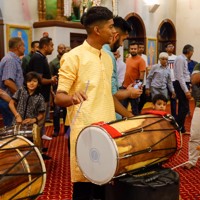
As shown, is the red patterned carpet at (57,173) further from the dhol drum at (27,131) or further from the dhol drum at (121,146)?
the dhol drum at (121,146)

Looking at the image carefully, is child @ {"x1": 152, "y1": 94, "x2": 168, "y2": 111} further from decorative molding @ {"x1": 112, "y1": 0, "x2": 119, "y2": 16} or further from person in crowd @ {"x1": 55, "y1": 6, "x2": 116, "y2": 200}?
decorative molding @ {"x1": 112, "y1": 0, "x2": 119, "y2": 16}

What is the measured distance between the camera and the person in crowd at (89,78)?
2381 mm

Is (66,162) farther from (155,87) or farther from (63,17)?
(63,17)

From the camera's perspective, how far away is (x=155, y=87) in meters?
6.31

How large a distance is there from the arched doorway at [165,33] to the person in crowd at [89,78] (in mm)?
10014

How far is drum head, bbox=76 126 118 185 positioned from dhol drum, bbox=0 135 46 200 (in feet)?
1.03

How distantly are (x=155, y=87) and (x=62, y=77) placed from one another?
4104 mm

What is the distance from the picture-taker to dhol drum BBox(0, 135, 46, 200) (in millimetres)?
1903

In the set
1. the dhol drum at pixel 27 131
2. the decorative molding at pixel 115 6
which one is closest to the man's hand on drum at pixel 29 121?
the dhol drum at pixel 27 131

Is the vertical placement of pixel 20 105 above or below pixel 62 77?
below

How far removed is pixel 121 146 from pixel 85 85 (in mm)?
469

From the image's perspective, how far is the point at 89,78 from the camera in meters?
2.42

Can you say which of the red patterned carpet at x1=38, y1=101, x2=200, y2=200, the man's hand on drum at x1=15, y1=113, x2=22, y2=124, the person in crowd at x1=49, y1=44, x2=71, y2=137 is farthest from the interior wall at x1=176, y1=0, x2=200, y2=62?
the man's hand on drum at x1=15, y1=113, x2=22, y2=124

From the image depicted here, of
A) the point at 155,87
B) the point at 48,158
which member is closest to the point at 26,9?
the point at 155,87
